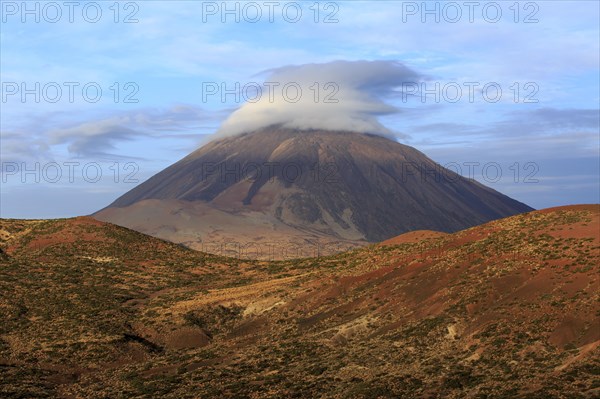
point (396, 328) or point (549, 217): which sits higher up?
point (549, 217)

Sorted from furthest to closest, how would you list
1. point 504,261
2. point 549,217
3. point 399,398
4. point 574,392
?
point 549,217 → point 504,261 → point 399,398 → point 574,392

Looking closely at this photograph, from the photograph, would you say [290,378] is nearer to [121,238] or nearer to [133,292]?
[133,292]

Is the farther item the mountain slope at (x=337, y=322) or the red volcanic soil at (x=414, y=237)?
the red volcanic soil at (x=414, y=237)

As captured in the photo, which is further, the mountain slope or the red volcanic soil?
the red volcanic soil

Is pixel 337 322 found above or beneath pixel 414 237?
beneath

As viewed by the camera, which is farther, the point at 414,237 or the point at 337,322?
the point at 414,237

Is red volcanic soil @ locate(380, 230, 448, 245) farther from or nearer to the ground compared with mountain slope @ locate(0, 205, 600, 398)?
farther from the ground

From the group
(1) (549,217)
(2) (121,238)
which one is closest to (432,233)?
(1) (549,217)

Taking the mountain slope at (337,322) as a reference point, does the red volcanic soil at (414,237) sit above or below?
above
